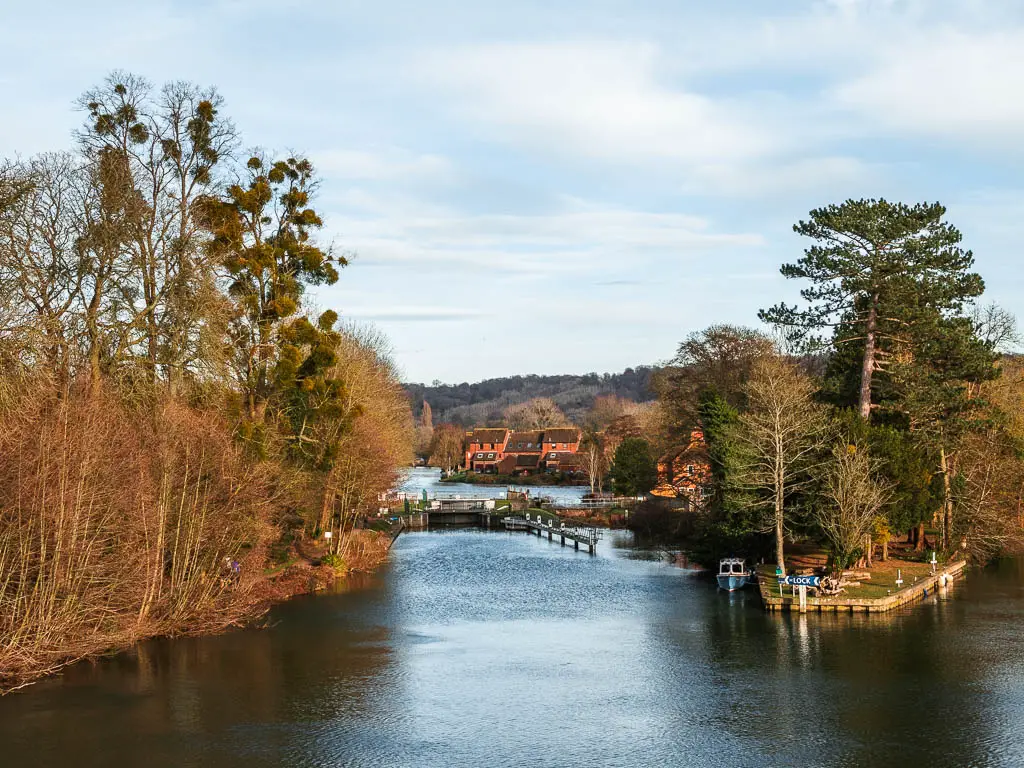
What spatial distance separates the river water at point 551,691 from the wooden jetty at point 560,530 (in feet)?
70.4

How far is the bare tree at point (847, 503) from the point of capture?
37625 millimetres

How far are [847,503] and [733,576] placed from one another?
598cm

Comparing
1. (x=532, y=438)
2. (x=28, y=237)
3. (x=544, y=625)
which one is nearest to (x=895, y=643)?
(x=544, y=625)

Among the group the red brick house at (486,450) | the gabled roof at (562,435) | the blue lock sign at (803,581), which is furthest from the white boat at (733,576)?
the red brick house at (486,450)

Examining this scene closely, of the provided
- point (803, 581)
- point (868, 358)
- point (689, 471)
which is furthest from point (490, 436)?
point (803, 581)

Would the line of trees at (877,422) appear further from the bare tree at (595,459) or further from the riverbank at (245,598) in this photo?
the bare tree at (595,459)

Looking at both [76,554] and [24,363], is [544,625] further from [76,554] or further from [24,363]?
[24,363]

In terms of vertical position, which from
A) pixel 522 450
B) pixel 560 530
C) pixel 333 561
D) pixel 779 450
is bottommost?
pixel 560 530

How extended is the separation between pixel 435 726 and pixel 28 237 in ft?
58.6

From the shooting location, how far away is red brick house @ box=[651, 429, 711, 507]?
188ft

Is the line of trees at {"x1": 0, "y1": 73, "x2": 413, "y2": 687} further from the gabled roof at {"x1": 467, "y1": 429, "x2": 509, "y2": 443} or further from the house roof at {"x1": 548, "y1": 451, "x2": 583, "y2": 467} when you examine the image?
the gabled roof at {"x1": 467, "y1": 429, "x2": 509, "y2": 443}

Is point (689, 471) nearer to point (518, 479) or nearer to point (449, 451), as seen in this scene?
point (518, 479)

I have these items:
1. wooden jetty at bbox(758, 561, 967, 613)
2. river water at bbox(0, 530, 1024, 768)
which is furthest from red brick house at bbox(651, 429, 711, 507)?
river water at bbox(0, 530, 1024, 768)

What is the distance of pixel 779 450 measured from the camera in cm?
3919
